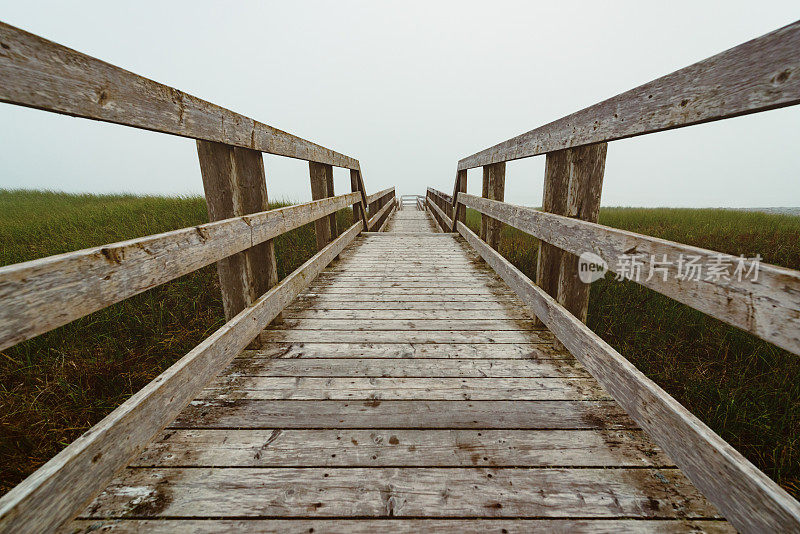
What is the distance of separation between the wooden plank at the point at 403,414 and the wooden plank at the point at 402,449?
42 millimetres

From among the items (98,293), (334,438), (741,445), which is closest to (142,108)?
(98,293)

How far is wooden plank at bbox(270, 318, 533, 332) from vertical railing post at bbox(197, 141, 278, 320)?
43 centimetres

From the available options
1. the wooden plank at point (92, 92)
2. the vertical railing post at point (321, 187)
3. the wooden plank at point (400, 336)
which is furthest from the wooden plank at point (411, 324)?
the vertical railing post at point (321, 187)

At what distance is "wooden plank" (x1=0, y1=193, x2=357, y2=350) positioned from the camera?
0.87 metres

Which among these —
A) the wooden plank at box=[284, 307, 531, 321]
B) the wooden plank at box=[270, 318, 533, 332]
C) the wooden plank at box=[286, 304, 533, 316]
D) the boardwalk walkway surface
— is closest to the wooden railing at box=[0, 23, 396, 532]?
the boardwalk walkway surface

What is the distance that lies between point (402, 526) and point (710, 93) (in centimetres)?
170

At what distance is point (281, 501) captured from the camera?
1.17 m

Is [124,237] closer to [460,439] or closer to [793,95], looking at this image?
[460,439]

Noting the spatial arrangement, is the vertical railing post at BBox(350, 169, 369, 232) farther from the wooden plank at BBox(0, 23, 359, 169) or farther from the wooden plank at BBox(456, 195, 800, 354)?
the wooden plank at BBox(456, 195, 800, 354)

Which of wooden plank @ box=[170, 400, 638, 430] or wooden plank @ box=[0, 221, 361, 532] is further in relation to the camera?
wooden plank @ box=[170, 400, 638, 430]

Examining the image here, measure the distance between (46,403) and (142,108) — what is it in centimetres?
198

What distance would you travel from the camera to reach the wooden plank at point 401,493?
1135 mm

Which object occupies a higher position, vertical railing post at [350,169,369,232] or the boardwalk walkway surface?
vertical railing post at [350,169,369,232]

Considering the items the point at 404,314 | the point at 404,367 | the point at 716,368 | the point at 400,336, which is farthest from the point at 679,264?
the point at 716,368
